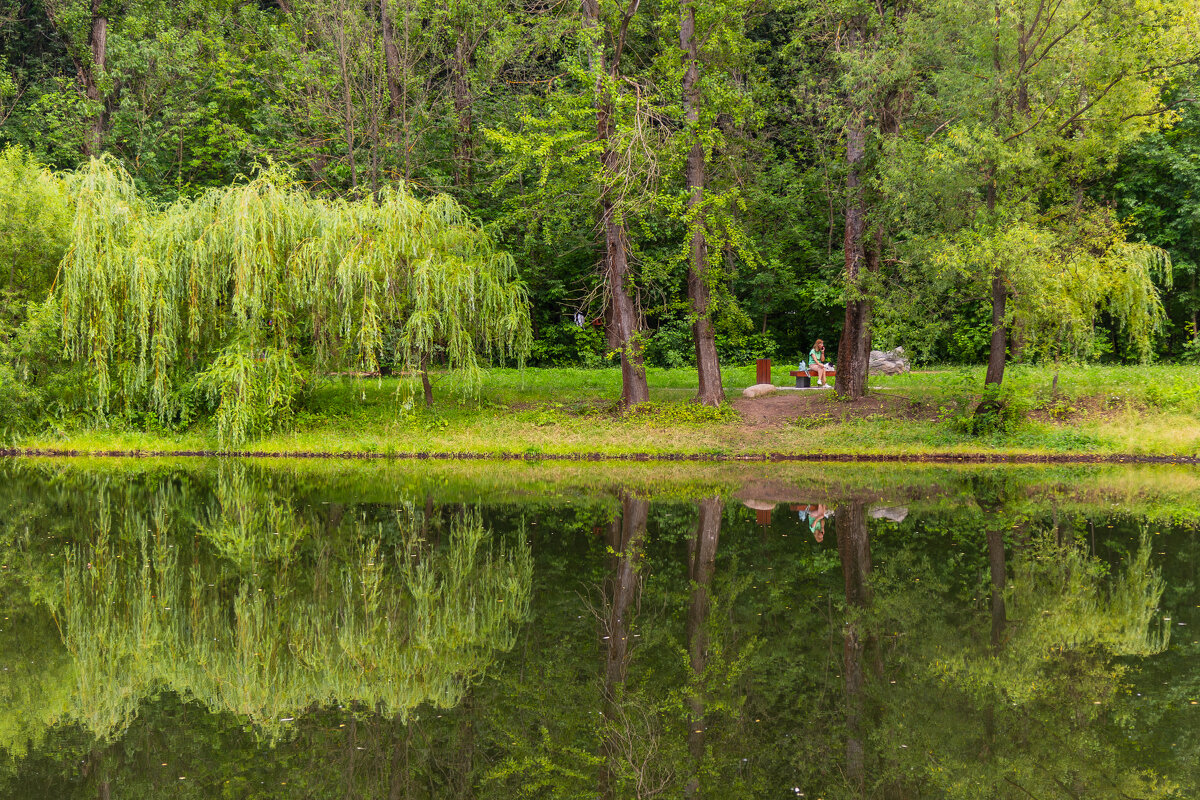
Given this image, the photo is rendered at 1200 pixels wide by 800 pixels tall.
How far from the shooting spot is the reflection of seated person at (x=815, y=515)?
12.9m

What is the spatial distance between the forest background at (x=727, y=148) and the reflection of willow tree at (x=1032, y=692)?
9.73 metres

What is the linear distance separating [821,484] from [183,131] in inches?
1040

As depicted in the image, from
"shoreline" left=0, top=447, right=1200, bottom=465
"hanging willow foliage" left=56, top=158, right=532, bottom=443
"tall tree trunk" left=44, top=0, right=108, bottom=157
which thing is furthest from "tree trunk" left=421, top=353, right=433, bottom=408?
"tall tree trunk" left=44, top=0, right=108, bottom=157

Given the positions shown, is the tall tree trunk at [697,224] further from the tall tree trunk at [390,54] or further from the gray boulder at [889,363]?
the tall tree trunk at [390,54]

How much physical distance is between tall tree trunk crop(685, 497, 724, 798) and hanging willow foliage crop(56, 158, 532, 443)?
959 centimetres

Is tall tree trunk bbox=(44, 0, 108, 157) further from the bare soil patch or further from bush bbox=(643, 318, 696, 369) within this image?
the bare soil patch

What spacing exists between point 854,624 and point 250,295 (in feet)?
54.3

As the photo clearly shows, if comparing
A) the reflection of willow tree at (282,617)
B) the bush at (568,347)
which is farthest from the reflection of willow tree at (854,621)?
the bush at (568,347)

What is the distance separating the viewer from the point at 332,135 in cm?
2806

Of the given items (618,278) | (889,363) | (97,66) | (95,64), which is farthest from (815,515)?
(95,64)

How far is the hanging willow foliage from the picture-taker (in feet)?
70.6

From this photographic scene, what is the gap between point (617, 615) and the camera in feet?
30.7

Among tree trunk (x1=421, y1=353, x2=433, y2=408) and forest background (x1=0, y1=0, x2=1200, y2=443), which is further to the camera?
tree trunk (x1=421, y1=353, x2=433, y2=408)

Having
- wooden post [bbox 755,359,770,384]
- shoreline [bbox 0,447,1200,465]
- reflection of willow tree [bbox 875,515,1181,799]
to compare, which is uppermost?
wooden post [bbox 755,359,770,384]
